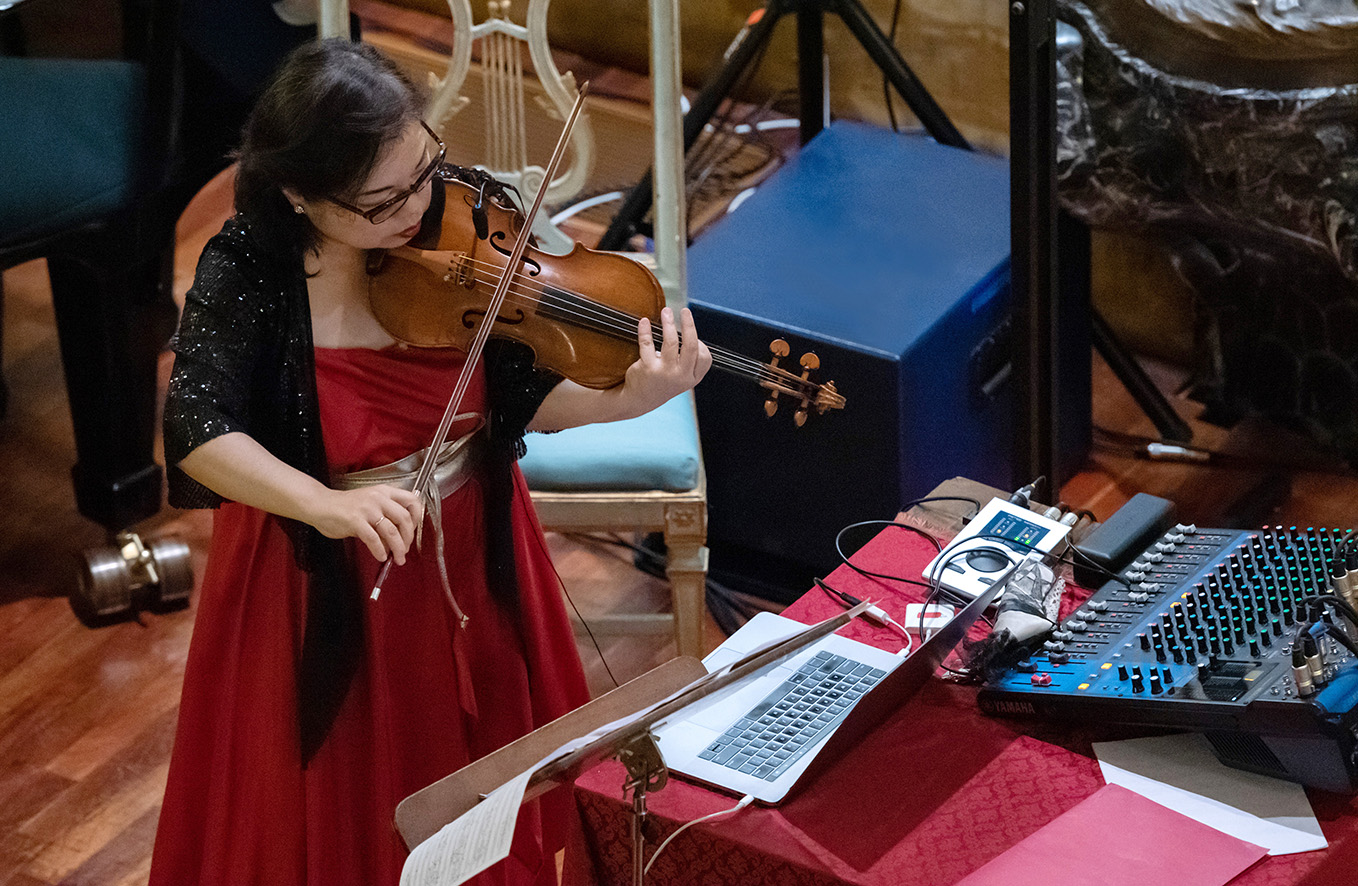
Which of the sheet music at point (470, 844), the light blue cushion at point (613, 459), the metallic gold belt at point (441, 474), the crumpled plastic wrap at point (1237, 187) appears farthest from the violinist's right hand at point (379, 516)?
the crumpled plastic wrap at point (1237, 187)

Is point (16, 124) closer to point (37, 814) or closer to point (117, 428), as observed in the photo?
point (117, 428)

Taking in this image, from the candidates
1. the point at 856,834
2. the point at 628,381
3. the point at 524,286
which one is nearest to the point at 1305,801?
the point at 856,834

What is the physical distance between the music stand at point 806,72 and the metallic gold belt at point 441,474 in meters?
1.21

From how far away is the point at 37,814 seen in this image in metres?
2.18

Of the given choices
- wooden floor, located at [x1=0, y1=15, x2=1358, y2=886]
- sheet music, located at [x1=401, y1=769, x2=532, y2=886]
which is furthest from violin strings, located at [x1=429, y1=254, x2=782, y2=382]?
wooden floor, located at [x1=0, y1=15, x2=1358, y2=886]

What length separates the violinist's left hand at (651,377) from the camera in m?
1.50

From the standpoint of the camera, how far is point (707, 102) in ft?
9.02

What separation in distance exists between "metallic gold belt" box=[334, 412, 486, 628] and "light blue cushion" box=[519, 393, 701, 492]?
1.50 ft

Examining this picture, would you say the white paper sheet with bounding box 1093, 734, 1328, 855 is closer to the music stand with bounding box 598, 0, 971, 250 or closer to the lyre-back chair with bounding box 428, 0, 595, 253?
the lyre-back chair with bounding box 428, 0, 595, 253

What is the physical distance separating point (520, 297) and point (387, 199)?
170 mm

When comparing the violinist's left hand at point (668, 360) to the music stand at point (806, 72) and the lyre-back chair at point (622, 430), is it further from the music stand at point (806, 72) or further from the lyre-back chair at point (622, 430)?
the music stand at point (806, 72)

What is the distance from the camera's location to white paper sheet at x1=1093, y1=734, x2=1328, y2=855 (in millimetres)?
1192

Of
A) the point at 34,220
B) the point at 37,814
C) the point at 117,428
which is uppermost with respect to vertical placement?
the point at 34,220

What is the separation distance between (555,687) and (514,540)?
179 millimetres
